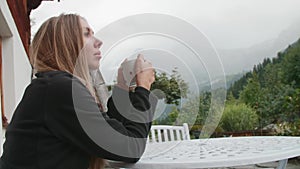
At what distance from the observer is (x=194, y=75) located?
36.7 inches

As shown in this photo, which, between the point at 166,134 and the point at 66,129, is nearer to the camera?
the point at 66,129

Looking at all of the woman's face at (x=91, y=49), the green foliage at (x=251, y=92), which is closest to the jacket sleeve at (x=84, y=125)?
the woman's face at (x=91, y=49)

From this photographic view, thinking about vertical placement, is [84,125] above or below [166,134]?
above

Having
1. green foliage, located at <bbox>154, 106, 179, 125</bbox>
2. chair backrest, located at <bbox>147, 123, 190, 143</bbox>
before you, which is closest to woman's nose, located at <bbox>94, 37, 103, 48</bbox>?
green foliage, located at <bbox>154, 106, 179, 125</bbox>

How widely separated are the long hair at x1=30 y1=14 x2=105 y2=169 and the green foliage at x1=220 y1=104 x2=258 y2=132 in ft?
14.3

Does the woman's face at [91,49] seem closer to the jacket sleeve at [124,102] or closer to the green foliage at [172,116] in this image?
the jacket sleeve at [124,102]

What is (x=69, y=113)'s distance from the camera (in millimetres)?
791

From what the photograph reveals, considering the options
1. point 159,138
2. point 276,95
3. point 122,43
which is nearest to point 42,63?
point 122,43

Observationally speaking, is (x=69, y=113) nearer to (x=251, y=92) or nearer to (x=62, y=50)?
(x=62, y=50)

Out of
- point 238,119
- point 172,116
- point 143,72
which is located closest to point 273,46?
point 238,119

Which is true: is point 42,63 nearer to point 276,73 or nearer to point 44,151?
point 44,151

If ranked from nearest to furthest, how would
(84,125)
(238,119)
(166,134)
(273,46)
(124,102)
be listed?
1. (84,125)
2. (124,102)
3. (166,134)
4. (238,119)
5. (273,46)

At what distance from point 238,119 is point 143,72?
442cm

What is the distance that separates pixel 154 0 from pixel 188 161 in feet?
3.44
